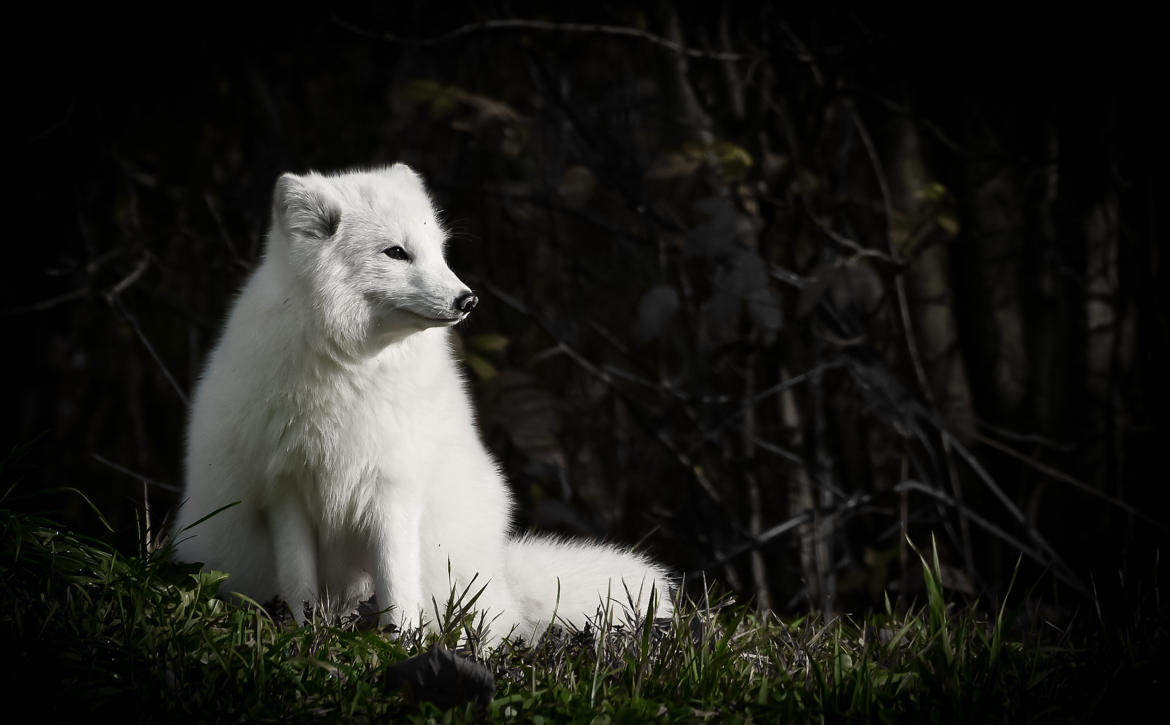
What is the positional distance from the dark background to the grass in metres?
2.32

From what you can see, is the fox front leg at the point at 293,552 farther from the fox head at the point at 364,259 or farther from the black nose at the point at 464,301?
the black nose at the point at 464,301

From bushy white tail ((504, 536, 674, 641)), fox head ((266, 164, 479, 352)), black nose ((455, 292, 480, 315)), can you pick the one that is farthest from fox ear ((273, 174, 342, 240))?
bushy white tail ((504, 536, 674, 641))

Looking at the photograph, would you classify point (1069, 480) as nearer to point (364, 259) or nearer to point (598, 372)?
point (598, 372)

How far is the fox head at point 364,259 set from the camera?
9.04 feet

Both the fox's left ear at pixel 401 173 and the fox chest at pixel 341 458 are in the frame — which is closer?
the fox chest at pixel 341 458

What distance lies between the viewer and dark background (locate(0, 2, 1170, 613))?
16.3ft

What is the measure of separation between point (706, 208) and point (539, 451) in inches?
50.5

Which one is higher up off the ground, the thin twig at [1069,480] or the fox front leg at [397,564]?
the fox front leg at [397,564]

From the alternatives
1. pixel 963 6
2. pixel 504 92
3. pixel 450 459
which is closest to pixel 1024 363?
pixel 963 6

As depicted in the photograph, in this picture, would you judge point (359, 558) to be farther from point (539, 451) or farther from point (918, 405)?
point (918, 405)

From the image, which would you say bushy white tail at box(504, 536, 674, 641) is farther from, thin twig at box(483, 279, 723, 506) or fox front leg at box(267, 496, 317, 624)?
thin twig at box(483, 279, 723, 506)

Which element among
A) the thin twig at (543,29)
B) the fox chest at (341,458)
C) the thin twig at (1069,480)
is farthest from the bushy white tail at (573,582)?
the thin twig at (543,29)

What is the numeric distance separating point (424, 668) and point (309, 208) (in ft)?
4.49

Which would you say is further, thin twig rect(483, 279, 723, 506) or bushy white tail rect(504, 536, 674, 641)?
thin twig rect(483, 279, 723, 506)
